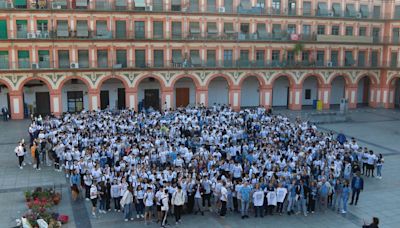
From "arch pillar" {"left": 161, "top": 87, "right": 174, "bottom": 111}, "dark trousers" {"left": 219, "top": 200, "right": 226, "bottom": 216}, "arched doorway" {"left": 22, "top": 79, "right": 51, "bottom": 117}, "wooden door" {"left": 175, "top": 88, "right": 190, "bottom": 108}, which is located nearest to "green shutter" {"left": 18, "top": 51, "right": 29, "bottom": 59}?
"arched doorway" {"left": 22, "top": 79, "right": 51, "bottom": 117}

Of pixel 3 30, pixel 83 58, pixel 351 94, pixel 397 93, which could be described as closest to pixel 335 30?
pixel 351 94

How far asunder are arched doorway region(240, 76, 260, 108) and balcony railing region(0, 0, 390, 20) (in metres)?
8.85

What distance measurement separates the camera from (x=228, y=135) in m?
28.0

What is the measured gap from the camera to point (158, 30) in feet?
154

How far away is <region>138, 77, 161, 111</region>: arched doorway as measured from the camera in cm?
5000

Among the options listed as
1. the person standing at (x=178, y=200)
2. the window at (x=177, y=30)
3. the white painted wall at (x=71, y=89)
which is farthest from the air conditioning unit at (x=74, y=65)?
the person standing at (x=178, y=200)

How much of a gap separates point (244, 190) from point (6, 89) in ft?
121

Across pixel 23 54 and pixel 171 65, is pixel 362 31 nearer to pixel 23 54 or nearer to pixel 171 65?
pixel 171 65

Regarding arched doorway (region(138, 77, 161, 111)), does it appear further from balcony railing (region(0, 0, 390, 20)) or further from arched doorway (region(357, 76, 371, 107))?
arched doorway (region(357, 76, 371, 107))

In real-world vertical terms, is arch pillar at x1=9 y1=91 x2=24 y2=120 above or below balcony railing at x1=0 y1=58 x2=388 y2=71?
below

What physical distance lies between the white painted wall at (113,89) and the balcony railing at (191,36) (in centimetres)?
605

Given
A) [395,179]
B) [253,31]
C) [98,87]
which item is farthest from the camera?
[253,31]

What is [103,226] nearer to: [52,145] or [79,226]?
[79,226]

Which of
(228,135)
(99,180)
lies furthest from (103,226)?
(228,135)
